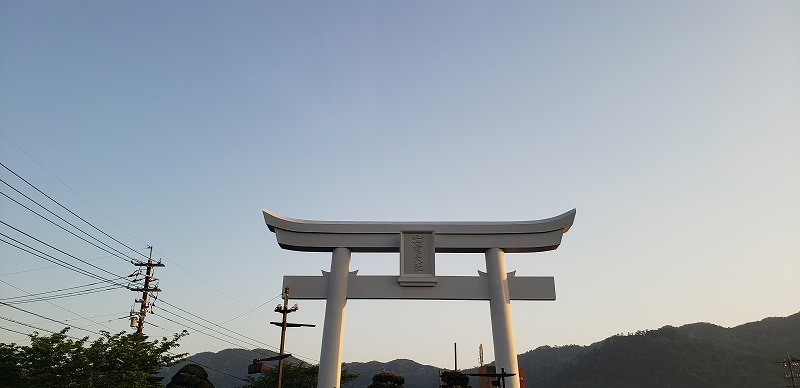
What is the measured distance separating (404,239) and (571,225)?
4.59 metres

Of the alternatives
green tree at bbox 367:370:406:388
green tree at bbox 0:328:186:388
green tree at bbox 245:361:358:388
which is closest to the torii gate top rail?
green tree at bbox 0:328:186:388

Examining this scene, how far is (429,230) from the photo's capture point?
13852mm

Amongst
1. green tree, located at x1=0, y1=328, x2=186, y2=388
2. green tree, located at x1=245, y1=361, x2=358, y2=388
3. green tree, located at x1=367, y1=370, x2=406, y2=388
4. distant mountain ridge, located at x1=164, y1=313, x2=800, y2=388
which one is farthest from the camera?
distant mountain ridge, located at x1=164, y1=313, x2=800, y2=388

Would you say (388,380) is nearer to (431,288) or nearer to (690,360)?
(431,288)

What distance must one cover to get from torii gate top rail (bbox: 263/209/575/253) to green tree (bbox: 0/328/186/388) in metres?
4.69

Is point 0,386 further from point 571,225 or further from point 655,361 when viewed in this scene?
point 655,361

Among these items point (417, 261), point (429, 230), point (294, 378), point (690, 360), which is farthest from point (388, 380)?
point (690, 360)

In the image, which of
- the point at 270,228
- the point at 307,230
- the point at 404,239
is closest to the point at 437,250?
the point at 404,239

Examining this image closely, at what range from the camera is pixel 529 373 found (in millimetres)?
91062

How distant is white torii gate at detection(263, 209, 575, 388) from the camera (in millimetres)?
13117

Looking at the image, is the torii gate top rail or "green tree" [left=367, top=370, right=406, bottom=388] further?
"green tree" [left=367, top=370, right=406, bottom=388]

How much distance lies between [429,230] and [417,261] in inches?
35.3

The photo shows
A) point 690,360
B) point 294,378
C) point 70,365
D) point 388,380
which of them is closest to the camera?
point 70,365

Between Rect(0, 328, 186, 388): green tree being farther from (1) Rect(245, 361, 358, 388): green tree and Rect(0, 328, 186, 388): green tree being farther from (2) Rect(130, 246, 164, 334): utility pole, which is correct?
(1) Rect(245, 361, 358, 388): green tree
